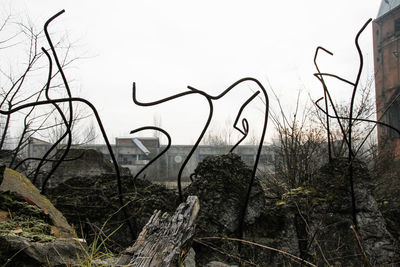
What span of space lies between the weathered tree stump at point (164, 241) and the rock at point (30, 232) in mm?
267

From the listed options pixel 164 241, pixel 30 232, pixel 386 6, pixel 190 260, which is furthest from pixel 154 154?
pixel 164 241

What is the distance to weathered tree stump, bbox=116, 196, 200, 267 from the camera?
52.5 inches

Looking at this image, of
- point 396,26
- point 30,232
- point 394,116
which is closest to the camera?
point 30,232

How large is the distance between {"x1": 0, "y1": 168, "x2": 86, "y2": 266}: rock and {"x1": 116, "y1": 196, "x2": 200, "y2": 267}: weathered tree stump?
0.27m

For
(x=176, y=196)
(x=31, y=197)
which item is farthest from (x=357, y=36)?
(x=31, y=197)

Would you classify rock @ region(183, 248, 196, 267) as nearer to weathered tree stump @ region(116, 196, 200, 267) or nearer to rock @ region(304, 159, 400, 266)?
weathered tree stump @ region(116, 196, 200, 267)

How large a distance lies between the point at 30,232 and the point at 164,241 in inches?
29.3

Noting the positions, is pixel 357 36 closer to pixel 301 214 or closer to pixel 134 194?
pixel 301 214

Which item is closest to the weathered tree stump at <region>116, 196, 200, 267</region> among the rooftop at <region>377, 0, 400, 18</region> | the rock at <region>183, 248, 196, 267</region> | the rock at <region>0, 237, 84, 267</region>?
the rock at <region>0, 237, 84, 267</region>

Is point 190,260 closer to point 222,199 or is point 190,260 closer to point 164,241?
point 222,199

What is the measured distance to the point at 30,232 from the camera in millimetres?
1682

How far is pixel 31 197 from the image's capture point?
231 centimetres

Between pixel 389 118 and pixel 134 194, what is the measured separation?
68.4 ft

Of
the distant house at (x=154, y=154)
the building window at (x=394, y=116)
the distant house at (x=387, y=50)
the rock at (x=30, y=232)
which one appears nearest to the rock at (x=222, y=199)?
the rock at (x=30, y=232)
